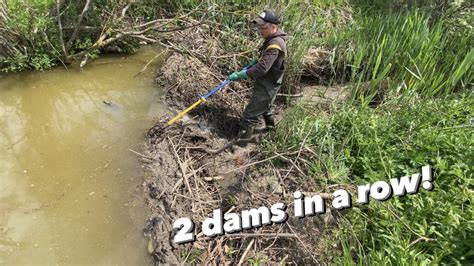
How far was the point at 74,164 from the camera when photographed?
11.8 feet

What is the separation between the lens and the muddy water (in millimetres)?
2959

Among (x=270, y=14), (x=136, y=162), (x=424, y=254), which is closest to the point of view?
(x=424, y=254)

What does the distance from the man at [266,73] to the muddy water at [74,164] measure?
1166 millimetres

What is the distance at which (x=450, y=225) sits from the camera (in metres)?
2.43

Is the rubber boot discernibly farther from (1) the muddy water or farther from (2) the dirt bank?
(1) the muddy water

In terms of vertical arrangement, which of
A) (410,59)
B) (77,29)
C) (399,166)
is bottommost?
(399,166)

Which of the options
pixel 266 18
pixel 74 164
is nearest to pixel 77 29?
pixel 74 164

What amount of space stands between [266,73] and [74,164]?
6.86 feet

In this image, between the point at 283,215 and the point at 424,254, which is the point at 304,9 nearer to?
the point at 283,215

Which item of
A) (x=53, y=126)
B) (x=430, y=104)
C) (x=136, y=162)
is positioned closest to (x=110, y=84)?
(x=53, y=126)

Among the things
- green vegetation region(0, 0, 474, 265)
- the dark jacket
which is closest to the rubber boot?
green vegetation region(0, 0, 474, 265)

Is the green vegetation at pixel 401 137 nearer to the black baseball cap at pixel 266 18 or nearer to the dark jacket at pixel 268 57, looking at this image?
the dark jacket at pixel 268 57

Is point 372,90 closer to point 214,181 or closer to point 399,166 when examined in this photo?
point 399,166

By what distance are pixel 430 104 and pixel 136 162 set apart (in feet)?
9.69
